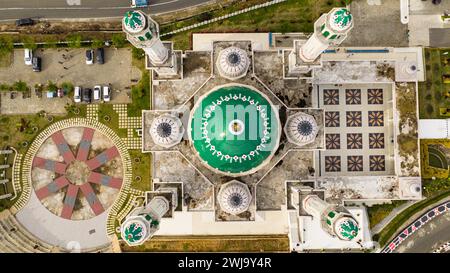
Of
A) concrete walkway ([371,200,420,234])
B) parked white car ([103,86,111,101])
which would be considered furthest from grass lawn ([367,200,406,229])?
parked white car ([103,86,111,101])

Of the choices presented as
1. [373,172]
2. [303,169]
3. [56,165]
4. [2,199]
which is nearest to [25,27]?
[56,165]

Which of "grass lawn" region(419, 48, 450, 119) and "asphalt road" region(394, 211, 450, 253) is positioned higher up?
"grass lawn" region(419, 48, 450, 119)

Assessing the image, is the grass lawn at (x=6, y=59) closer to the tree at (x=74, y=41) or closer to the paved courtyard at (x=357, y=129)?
the tree at (x=74, y=41)

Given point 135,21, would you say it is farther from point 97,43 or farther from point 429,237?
point 429,237

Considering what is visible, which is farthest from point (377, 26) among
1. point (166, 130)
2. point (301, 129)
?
point (166, 130)

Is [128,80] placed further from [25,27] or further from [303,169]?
[303,169]

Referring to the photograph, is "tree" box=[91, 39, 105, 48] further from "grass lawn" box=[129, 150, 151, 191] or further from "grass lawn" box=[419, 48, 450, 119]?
"grass lawn" box=[419, 48, 450, 119]
